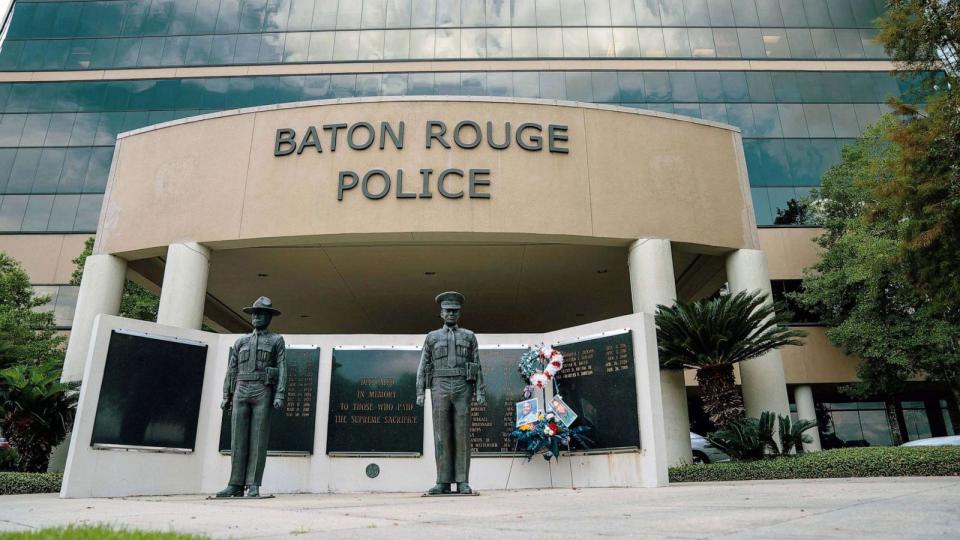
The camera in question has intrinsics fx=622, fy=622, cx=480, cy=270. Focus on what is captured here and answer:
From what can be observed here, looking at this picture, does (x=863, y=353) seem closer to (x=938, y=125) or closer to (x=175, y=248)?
(x=938, y=125)

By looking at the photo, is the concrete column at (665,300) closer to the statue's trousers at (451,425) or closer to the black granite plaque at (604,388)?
the black granite plaque at (604,388)

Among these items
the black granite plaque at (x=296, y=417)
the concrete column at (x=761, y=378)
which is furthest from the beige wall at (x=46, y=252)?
the concrete column at (x=761, y=378)

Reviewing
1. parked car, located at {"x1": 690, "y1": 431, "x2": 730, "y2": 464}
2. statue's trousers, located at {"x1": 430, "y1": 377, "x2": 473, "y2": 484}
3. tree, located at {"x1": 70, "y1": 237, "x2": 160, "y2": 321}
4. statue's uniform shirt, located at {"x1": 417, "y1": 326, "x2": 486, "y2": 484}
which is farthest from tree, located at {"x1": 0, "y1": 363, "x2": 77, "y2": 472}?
parked car, located at {"x1": 690, "y1": 431, "x2": 730, "y2": 464}

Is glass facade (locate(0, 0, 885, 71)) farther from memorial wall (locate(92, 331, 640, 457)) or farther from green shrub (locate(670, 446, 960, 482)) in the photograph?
green shrub (locate(670, 446, 960, 482))

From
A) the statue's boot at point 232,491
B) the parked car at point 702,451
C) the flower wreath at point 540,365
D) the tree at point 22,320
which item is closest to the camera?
the statue's boot at point 232,491

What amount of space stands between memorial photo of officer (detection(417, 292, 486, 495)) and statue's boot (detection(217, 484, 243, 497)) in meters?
2.44

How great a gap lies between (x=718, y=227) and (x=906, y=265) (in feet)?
12.5

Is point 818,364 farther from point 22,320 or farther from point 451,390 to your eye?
point 22,320

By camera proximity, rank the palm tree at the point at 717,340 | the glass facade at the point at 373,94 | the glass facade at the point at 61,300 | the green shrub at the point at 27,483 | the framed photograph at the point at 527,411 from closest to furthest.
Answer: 1. the green shrub at the point at 27,483
2. the framed photograph at the point at 527,411
3. the palm tree at the point at 717,340
4. the glass facade at the point at 61,300
5. the glass facade at the point at 373,94

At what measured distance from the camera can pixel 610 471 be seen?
32.9 feet

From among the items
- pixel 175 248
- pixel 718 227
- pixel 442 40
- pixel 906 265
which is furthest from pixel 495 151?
pixel 442 40

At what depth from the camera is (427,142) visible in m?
13.5

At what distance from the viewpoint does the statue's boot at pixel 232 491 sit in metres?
7.62

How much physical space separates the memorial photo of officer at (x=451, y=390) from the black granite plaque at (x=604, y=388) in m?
3.05
